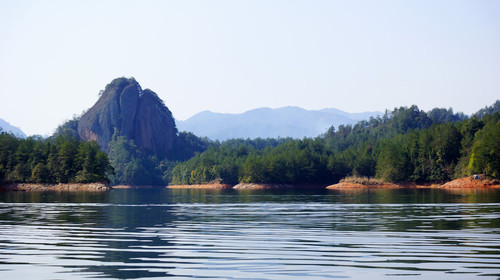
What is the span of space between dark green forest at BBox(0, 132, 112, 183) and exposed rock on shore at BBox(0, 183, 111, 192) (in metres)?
1.67

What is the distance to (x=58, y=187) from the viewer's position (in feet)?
411

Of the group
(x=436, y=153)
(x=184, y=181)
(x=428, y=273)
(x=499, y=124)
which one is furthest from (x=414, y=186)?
(x=428, y=273)

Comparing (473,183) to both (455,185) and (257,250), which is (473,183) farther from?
(257,250)

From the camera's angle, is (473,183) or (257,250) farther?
(473,183)

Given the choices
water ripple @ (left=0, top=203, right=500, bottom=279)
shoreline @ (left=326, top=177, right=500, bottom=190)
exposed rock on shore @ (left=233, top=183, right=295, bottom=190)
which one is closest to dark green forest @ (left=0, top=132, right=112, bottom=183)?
exposed rock on shore @ (left=233, top=183, right=295, bottom=190)

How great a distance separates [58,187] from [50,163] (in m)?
6.80

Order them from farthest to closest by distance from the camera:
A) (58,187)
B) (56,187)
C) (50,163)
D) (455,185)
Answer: (50,163)
(58,187)
(56,187)
(455,185)

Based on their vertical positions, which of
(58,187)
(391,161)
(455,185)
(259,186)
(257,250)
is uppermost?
(391,161)

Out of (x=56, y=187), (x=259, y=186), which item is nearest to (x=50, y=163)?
(x=56, y=187)

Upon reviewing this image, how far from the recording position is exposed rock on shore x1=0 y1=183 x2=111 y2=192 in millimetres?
121875

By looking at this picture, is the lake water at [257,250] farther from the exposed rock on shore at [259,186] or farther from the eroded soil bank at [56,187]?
the exposed rock on shore at [259,186]

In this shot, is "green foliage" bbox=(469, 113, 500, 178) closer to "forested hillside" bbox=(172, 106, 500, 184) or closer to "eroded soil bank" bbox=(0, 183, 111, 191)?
"forested hillside" bbox=(172, 106, 500, 184)

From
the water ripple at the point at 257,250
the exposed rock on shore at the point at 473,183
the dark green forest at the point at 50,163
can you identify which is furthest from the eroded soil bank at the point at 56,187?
the water ripple at the point at 257,250

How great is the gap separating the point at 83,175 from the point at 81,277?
117m
